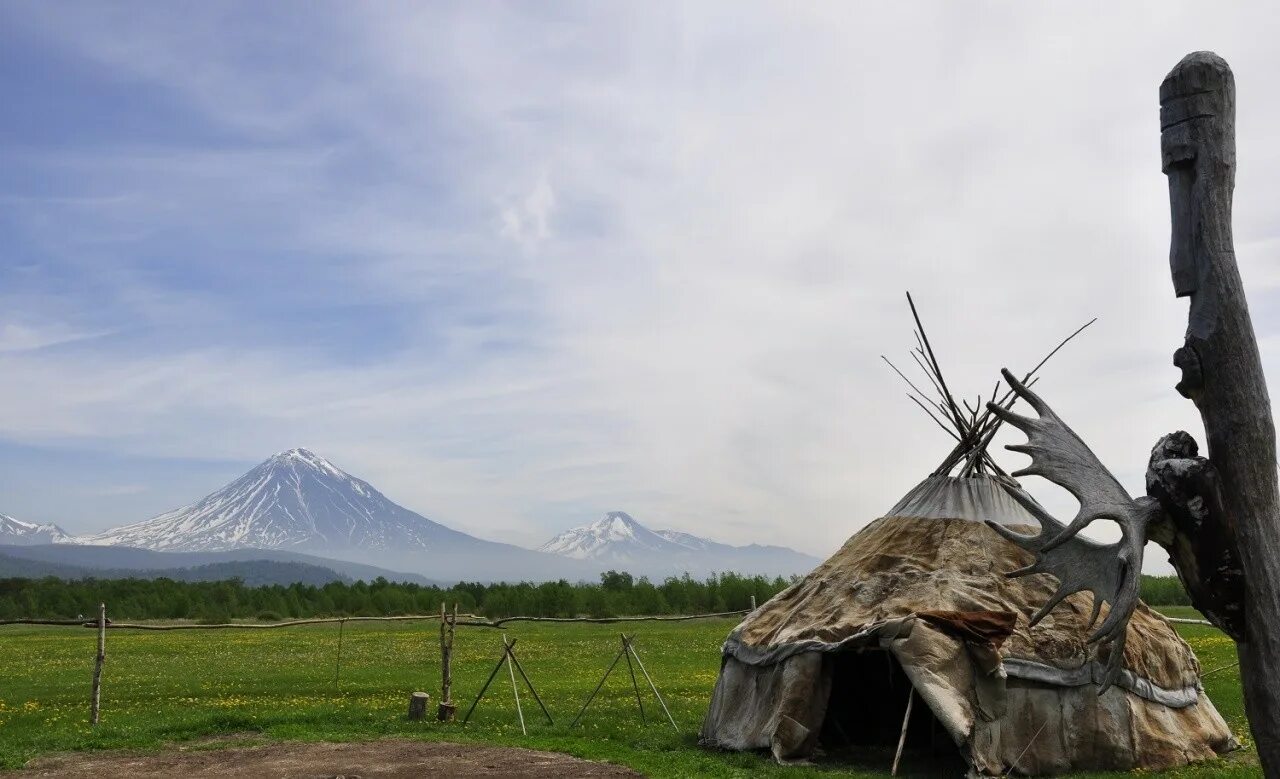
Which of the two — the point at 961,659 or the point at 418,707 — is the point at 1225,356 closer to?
the point at 961,659

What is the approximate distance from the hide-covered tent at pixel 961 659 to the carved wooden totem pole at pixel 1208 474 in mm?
4884

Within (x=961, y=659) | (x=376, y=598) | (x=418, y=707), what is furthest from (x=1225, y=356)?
(x=376, y=598)

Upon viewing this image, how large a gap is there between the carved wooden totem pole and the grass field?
288 inches

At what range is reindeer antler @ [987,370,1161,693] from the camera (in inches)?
236

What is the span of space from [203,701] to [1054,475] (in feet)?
65.7

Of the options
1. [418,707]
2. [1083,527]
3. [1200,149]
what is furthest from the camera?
[418,707]

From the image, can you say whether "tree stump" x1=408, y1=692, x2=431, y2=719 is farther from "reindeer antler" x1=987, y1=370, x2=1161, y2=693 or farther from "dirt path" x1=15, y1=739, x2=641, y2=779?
"reindeer antler" x1=987, y1=370, x2=1161, y2=693

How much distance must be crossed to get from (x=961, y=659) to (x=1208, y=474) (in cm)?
724

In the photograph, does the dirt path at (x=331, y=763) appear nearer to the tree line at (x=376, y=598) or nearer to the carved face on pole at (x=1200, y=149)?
the carved face on pole at (x=1200, y=149)

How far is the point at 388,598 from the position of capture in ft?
184

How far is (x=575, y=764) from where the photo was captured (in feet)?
44.8

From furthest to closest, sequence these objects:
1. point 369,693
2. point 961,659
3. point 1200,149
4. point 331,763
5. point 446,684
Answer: point 369,693 < point 446,684 < point 331,763 < point 961,659 < point 1200,149

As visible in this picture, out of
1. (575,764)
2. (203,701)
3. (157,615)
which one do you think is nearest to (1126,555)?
(575,764)

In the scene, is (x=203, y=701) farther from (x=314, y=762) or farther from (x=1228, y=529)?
(x=1228, y=529)
